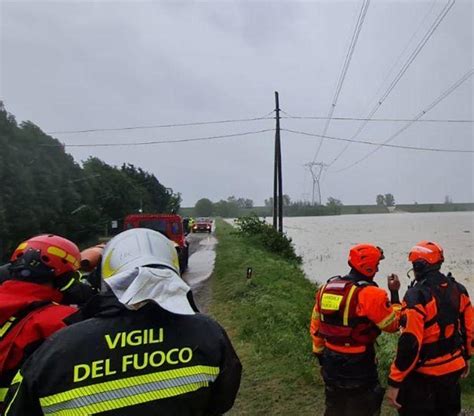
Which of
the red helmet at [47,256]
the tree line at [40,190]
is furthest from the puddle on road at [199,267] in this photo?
the red helmet at [47,256]

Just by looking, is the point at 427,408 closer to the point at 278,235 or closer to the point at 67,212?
the point at 278,235

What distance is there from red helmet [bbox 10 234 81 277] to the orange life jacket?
2007 mm

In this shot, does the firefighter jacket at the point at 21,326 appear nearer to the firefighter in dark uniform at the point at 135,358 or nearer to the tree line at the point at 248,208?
the firefighter in dark uniform at the point at 135,358

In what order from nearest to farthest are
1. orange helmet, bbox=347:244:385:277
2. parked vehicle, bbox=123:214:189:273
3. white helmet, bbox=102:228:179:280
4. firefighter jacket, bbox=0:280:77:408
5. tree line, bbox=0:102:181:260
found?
white helmet, bbox=102:228:179:280 → firefighter jacket, bbox=0:280:77:408 → orange helmet, bbox=347:244:385:277 → parked vehicle, bbox=123:214:189:273 → tree line, bbox=0:102:181:260

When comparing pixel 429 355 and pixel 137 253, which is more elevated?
pixel 137 253

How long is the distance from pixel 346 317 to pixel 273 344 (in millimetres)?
4262

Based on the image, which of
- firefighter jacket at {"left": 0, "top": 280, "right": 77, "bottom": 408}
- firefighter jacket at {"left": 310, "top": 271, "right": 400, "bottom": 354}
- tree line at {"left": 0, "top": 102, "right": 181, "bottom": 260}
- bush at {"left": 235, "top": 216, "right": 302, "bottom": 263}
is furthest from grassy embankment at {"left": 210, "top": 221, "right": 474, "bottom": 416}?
tree line at {"left": 0, "top": 102, "right": 181, "bottom": 260}

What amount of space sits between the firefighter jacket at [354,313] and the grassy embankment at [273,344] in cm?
180

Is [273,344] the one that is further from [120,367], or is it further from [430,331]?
[120,367]

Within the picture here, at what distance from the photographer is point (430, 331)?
3.72 meters

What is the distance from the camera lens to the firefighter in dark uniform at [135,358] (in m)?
1.57

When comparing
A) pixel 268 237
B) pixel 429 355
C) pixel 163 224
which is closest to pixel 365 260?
pixel 429 355

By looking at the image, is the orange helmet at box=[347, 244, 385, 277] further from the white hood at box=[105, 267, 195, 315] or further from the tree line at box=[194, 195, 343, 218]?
the tree line at box=[194, 195, 343, 218]

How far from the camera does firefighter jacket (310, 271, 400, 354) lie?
3.63 m
